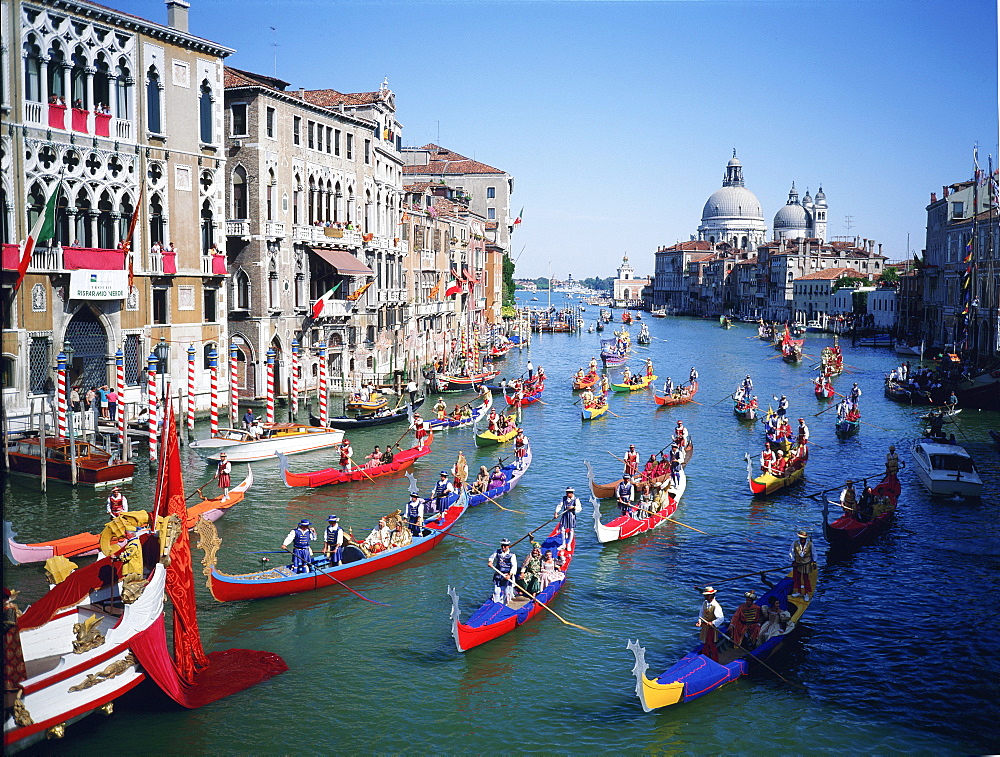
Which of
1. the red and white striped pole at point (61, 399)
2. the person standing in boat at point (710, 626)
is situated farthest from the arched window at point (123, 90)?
the person standing in boat at point (710, 626)

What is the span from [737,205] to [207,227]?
170 m

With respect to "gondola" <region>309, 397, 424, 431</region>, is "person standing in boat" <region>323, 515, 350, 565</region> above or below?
below

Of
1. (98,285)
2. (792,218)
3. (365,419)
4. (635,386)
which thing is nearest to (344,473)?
(365,419)

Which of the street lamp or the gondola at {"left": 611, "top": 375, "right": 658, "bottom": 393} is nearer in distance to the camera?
the street lamp

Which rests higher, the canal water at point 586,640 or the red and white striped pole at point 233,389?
the red and white striped pole at point 233,389

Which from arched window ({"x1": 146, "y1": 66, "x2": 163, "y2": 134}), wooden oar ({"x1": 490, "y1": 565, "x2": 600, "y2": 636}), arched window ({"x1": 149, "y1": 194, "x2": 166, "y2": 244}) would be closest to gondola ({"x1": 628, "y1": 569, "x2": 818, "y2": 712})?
wooden oar ({"x1": 490, "y1": 565, "x2": 600, "y2": 636})

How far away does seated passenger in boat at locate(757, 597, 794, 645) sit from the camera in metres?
14.1

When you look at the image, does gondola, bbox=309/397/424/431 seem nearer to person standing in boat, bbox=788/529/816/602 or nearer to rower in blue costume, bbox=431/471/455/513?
rower in blue costume, bbox=431/471/455/513

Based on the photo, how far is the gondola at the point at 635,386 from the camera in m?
47.2

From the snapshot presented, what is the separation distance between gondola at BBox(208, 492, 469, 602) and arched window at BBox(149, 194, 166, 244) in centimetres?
1661

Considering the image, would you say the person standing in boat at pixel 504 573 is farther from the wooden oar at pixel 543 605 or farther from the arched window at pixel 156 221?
the arched window at pixel 156 221

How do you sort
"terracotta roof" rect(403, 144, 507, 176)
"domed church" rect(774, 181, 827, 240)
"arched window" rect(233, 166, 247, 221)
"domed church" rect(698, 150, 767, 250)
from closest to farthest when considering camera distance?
"arched window" rect(233, 166, 247, 221) → "terracotta roof" rect(403, 144, 507, 176) → "domed church" rect(774, 181, 827, 240) → "domed church" rect(698, 150, 767, 250)

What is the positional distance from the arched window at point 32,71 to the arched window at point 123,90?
262 centimetres

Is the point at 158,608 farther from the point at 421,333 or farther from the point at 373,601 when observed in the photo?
the point at 421,333
